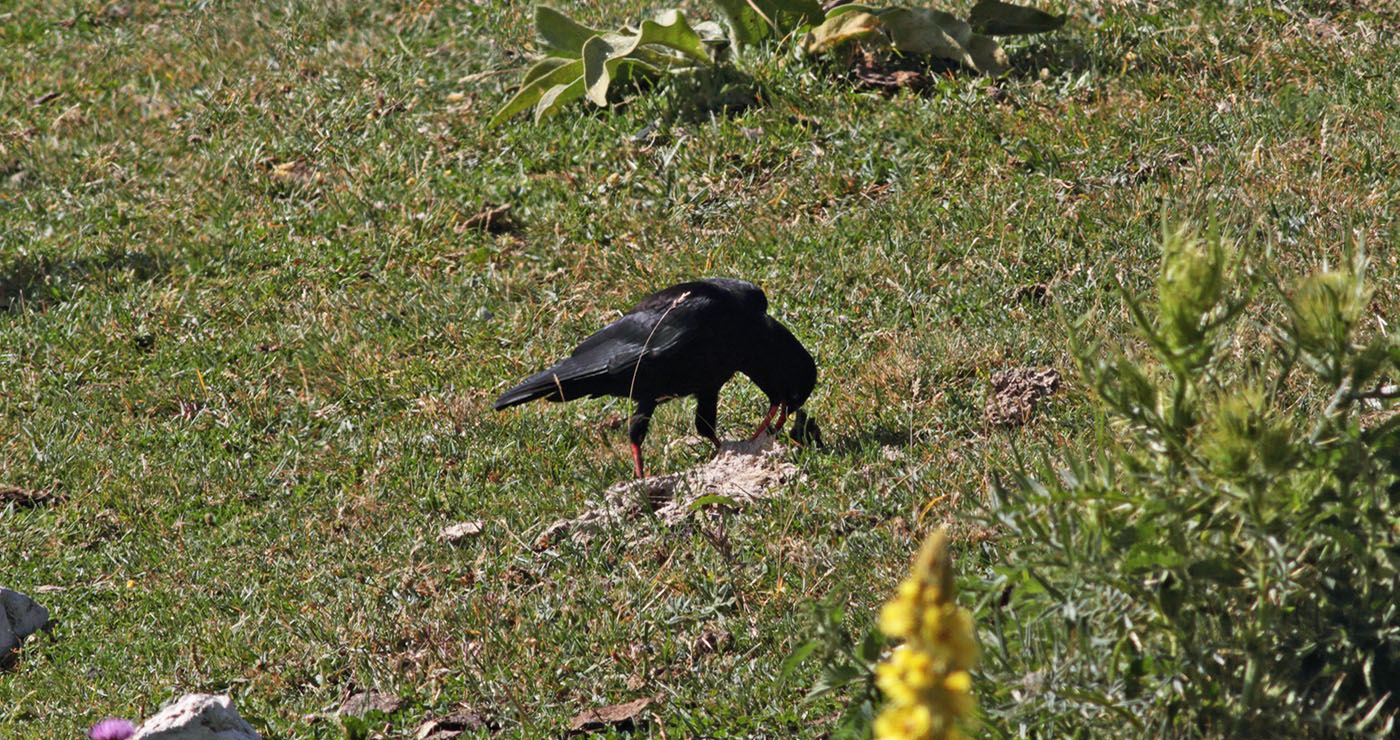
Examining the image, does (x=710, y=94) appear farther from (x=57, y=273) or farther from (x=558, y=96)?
(x=57, y=273)

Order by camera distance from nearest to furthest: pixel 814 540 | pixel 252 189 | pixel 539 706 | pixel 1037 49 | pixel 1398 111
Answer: pixel 539 706 < pixel 814 540 < pixel 1398 111 < pixel 1037 49 < pixel 252 189

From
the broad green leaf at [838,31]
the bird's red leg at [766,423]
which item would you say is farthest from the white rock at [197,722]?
the broad green leaf at [838,31]

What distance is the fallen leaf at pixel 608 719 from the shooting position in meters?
4.01

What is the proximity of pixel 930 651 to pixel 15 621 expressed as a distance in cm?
465

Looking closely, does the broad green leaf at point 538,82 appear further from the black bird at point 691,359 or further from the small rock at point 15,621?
the small rock at point 15,621

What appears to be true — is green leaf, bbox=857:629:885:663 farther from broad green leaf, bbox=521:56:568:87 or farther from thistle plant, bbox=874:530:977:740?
broad green leaf, bbox=521:56:568:87

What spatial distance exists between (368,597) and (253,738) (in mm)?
1081

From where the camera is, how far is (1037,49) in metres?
8.32

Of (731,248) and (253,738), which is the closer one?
(253,738)

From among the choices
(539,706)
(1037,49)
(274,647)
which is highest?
(1037,49)

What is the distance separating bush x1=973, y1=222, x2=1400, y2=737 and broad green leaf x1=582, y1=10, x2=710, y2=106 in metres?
6.19

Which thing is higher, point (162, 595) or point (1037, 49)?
point (1037, 49)

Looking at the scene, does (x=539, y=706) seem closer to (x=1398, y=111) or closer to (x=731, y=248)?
(x=731, y=248)

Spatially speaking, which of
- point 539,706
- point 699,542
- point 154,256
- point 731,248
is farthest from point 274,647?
point 154,256
